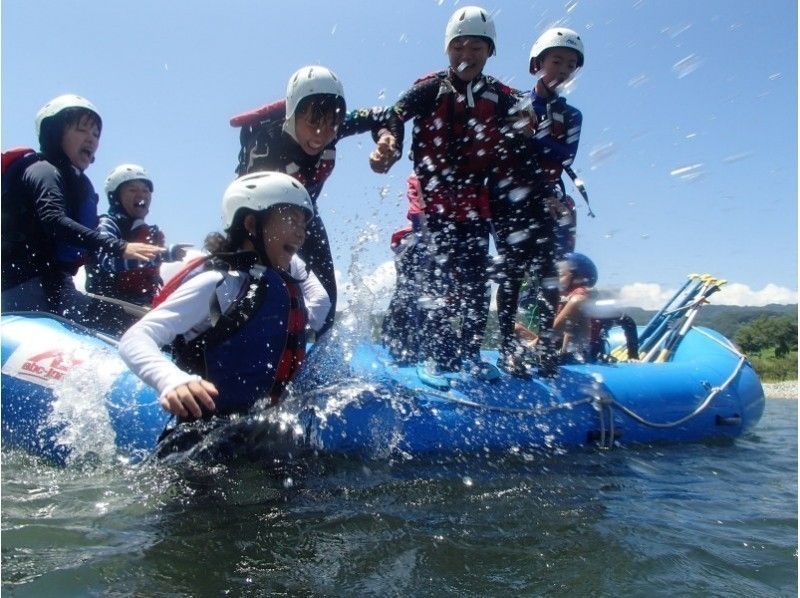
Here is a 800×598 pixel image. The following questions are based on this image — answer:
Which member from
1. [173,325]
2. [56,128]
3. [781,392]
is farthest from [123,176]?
[781,392]

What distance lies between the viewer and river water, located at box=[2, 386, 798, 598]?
2082 mm

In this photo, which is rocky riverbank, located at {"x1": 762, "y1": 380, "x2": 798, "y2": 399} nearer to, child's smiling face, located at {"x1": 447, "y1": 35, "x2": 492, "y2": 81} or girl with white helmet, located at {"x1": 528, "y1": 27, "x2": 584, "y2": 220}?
girl with white helmet, located at {"x1": 528, "y1": 27, "x2": 584, "y2": 220}

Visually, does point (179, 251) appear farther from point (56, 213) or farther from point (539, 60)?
point (539, 60)

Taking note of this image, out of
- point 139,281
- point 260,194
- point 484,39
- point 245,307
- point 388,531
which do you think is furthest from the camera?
point 139,281

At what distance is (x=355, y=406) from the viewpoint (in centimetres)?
375

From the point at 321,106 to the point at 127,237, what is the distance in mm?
2859

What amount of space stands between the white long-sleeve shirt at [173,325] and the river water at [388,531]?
623 mm

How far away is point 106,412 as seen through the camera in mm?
3621

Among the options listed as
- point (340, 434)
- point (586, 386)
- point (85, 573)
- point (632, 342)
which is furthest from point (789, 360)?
point (85, 573)

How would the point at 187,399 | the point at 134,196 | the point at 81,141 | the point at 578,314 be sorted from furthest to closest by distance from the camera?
the point at 134,196 → the point at 578,314 → the point at 81,141 → the point at 187,399

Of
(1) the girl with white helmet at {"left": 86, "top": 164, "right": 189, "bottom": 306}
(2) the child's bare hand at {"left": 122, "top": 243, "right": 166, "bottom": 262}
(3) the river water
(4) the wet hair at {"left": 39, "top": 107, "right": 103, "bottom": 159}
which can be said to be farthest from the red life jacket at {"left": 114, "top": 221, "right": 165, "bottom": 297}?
(3) the river water

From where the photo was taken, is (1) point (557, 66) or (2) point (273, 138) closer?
Answer: (2) point (273, 138)

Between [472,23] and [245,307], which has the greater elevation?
[472,23]

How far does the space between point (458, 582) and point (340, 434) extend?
1.64 meters
